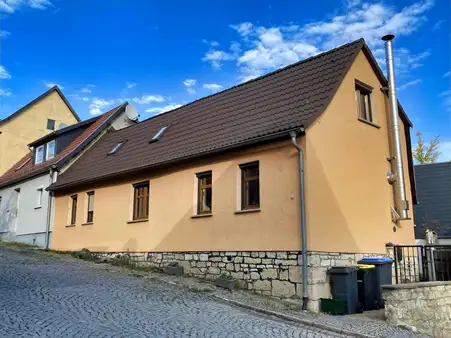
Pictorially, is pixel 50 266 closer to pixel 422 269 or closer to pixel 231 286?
pixel 231 286

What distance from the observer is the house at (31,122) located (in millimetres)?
29828

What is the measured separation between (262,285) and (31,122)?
2448 cm

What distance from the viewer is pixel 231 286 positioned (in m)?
12.2

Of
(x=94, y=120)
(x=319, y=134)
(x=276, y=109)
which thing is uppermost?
(x=94, y=120)

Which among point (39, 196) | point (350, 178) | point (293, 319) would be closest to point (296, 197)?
point (350, 178)

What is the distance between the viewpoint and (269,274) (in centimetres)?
1171

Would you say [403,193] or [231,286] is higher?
[403,193]

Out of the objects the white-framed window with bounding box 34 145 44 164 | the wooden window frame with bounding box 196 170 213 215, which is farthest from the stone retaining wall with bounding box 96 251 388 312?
the white-framed window with bounding box 34 145 44 164

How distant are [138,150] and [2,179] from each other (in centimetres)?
1374

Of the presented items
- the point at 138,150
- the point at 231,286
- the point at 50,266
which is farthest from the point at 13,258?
the point at 231,286

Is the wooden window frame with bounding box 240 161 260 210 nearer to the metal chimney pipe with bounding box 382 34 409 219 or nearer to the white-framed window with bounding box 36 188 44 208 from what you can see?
the metal chimney pipe with bounding box 382 34 409 219

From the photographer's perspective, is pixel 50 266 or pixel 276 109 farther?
pixel 50 266

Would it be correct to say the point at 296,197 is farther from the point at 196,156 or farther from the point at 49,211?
the point at 49,211

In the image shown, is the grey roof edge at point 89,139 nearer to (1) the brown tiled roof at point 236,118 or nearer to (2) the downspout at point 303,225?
(1) the brown tiled roof at point 236,118
